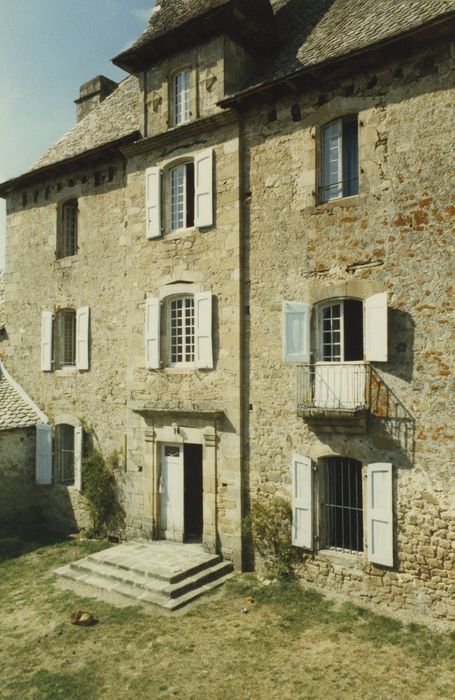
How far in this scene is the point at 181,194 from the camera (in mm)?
12188

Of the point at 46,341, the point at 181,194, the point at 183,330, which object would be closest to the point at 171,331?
the point at 183,330

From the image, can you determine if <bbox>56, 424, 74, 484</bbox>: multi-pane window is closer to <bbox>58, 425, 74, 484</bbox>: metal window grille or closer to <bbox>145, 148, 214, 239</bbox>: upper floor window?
<bbox>58, 425, 74, 484</bbox>: metal window grille

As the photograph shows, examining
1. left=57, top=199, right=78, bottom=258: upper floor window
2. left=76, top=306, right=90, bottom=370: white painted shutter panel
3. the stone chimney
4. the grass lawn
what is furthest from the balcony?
the stone chimney

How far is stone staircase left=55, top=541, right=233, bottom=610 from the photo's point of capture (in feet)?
31.8

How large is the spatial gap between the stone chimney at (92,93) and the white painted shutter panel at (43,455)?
10.4 metres

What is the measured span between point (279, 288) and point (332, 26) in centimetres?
561

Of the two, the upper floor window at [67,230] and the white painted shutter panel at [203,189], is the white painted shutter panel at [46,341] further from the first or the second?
the white painted shutter panel at [203,189]

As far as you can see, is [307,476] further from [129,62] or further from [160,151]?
[129,62]

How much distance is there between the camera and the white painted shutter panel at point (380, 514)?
29.7 ft

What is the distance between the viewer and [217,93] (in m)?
11.4

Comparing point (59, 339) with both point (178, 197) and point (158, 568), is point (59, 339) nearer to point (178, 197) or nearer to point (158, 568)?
point (178, 197)

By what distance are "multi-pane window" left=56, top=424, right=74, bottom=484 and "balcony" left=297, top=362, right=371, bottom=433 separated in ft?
24.1

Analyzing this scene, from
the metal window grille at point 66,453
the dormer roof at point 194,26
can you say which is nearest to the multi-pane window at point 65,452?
the metal window grille at point 66,453

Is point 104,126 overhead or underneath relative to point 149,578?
overhead
